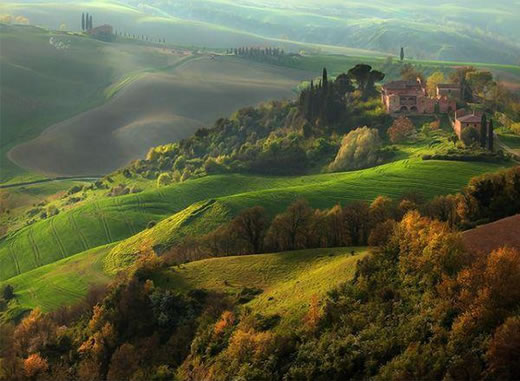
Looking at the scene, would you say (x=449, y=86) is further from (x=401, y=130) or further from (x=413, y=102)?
(x=401, y=130)

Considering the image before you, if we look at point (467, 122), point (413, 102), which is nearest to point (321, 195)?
point (467, 122)

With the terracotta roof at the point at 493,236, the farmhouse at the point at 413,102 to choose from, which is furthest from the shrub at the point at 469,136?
the terracotta roof at the point at 493,236

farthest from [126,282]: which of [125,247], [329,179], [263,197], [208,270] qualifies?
[329,179]

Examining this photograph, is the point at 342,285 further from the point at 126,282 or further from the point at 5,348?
the point at 5,348

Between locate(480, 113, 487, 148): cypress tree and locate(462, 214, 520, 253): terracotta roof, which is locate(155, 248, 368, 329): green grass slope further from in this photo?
locate(480, 113, 487, 148): cypress tree

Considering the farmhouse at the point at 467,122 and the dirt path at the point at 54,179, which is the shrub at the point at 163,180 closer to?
the dirt path at the point at 54,179

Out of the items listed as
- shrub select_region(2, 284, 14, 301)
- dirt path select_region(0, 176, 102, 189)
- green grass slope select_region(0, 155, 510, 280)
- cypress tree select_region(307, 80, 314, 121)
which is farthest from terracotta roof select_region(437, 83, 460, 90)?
shrub select_region(2, 284, 14, 301)
